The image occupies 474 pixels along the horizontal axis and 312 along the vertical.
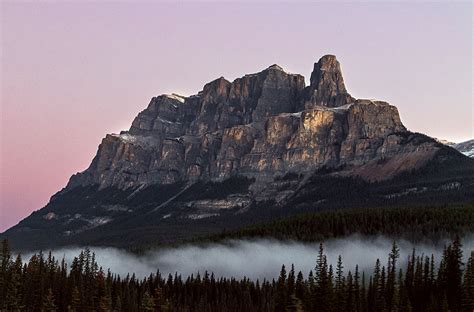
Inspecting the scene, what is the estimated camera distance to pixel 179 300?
194 metres

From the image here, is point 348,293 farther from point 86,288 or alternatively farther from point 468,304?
point 86,288

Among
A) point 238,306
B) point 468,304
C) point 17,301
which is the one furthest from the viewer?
point 238,306

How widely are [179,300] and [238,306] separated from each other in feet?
56.2

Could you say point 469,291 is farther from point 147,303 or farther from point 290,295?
point 147,303

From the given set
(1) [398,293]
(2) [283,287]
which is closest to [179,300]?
(2) [283,287]

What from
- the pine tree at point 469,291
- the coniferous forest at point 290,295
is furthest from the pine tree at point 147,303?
the pine tree at point 469,291

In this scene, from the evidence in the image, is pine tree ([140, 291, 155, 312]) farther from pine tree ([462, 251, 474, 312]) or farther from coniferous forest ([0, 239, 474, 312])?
pine tree ([462, 251, 474, 312])

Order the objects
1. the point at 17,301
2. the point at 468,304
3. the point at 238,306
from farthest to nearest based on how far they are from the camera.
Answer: the point at 238,306 → the point at 17,301 → the point at 468,304

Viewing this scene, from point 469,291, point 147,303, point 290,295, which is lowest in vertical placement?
point 147,303

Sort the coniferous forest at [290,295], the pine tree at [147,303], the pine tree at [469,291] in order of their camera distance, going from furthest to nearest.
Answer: the pine tree at [147,303] → the coniferous forest at [290,295] → the pine tree at [469,291]

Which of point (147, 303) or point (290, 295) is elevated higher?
point (290, 295)

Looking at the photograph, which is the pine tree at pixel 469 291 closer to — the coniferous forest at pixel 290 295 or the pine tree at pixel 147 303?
the coniferous forest at pixel 290 295

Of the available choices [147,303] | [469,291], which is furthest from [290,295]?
[469,291]

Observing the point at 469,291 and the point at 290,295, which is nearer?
the point at 469,291
